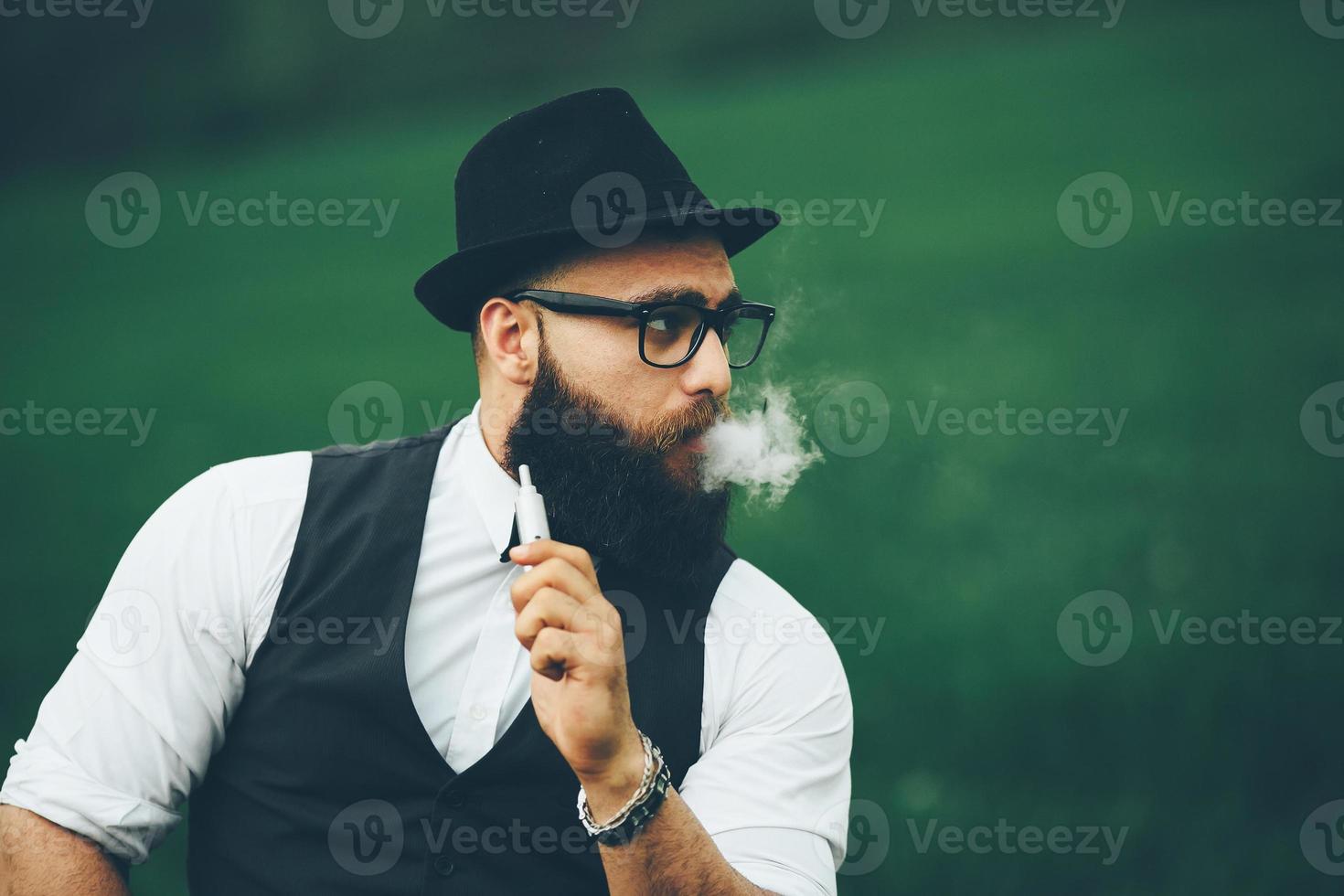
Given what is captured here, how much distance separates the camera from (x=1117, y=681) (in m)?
3.78

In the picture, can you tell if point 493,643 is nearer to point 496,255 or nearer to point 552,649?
point 552,649

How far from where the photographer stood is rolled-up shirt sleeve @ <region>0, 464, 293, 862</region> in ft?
6.23

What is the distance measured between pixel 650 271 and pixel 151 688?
1.14m

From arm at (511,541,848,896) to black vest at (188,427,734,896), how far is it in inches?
9.6

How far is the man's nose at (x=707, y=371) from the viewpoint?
6.90 feet

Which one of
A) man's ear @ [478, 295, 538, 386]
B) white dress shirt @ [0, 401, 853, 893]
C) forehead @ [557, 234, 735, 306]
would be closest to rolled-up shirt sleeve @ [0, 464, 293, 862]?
white dress shirt @ [0, 401, 853, 893]

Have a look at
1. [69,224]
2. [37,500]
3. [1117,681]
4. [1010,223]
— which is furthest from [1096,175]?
[69,224]

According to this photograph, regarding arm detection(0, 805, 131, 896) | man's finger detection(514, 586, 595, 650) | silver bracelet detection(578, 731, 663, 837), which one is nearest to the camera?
man's finger detection(514, 586, 595, 650)

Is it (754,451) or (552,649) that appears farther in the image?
(754,451)

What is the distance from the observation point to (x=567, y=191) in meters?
2.18

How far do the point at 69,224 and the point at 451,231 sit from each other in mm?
2207

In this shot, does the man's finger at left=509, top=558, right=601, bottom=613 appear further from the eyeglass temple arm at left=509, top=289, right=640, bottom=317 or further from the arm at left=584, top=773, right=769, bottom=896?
the eyeglass temple arm at left=509, top=289, right=640, bottom=317

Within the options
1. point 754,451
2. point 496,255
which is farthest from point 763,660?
point 496,255

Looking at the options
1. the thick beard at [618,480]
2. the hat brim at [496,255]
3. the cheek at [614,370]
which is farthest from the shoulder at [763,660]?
the hat brim at [496,255]
